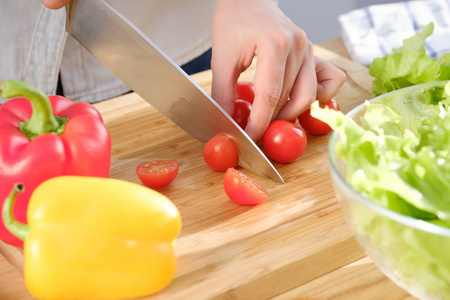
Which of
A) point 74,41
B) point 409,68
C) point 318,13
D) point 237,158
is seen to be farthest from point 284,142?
point 318,13

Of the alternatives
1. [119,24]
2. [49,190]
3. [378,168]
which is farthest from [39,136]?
[378,168]

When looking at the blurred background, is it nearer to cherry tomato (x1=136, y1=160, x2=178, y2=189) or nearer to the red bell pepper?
cherry tomato (x1=136, y1=160, x2=178, y2=189)

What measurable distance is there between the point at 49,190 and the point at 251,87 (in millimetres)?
693

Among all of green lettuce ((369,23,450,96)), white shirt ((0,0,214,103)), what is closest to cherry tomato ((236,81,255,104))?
green lettuce ((369,23,450,96))

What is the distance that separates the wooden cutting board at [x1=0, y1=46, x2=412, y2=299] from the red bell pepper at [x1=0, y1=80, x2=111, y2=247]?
0.15 meters

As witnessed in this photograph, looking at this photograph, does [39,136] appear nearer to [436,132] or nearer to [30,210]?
[30,210]

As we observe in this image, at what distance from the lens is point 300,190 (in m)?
1.17

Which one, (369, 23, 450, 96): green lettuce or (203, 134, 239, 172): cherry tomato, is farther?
(369, 23, 450, 96): green lettuce

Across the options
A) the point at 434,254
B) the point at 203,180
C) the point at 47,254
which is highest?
the point at 434,254

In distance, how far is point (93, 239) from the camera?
2.79 feet

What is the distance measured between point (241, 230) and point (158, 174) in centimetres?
21

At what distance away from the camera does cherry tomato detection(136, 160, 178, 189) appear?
45.7 inches

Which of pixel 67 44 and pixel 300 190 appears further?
pixel 67 44

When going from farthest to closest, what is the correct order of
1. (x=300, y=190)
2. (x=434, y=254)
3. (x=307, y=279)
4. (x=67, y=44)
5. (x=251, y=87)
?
(x=67, y=44), (x=251, y=87), (x=300, y=190), (x=307, y=279), (x=434, y=254)
